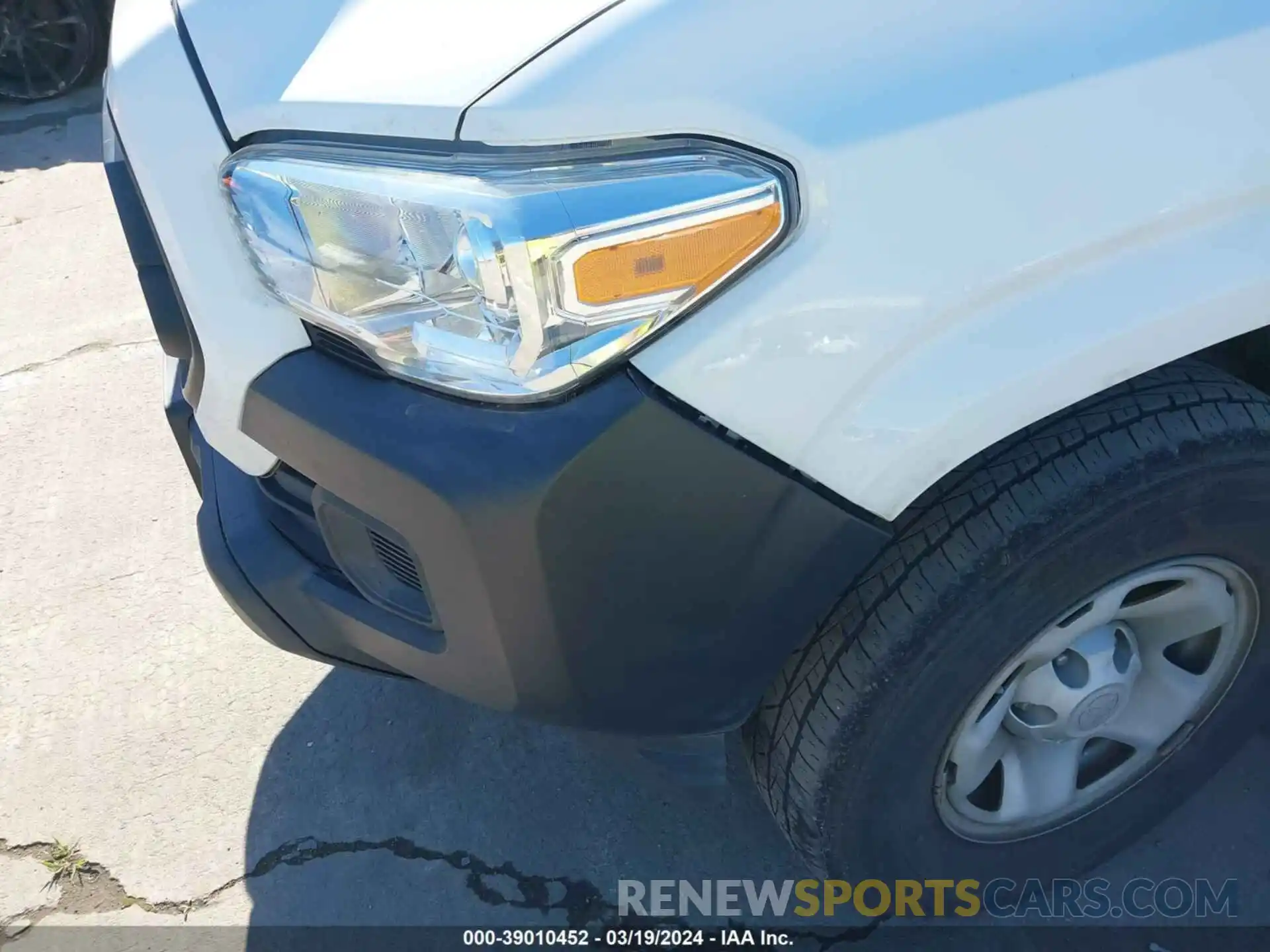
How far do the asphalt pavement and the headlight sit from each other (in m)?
0.65

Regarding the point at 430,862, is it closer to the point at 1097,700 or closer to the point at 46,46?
the point at 1097,700

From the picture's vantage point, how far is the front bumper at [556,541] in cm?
118

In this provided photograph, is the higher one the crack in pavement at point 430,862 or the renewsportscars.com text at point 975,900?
the renewsportscars.com text at point 975,900

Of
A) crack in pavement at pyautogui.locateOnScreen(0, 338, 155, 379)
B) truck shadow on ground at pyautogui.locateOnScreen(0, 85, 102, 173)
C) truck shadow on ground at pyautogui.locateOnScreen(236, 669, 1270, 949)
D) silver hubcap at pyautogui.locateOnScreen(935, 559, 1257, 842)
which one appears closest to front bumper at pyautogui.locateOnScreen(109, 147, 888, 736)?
silver hubcap at pyautogui.locateOnScreen(935, 559, 1257, 842)

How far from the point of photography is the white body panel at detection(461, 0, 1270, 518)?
109cm

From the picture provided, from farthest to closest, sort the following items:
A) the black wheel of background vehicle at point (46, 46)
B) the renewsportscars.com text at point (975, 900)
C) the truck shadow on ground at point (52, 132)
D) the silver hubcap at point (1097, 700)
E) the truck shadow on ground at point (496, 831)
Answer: the black wheel of background vehicle at point (46, 46)
the truck shadow on ground at point (52, 132)
the truck shadow on ground at point (496, 831)
the renewsportscars.com text at point (975, 900)
the silver hubcap at point (1097, 700)

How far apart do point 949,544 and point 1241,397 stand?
18.4 inches

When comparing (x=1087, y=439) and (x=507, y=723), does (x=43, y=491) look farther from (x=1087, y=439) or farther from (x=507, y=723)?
(x=1087, y=439)

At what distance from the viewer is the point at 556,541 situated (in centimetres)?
121

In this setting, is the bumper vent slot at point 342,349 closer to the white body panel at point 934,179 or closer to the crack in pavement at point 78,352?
the white body panel at point 934,179

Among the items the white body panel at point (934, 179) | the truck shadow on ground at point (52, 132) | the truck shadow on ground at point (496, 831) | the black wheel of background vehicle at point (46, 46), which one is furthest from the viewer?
the black wheel of background vehicle at point (46, 46)

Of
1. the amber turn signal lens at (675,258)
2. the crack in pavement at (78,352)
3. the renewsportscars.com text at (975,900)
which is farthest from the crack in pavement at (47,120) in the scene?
the amber turn signal lens at (675,258)

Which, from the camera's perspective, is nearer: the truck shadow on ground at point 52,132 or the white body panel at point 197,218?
the white body panel at point 197,218

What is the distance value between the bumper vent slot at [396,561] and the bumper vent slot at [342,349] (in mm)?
210
